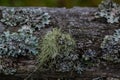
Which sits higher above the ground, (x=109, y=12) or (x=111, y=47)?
(x=109, y=12)

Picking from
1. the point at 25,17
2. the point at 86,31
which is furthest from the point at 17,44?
the point at 86,31

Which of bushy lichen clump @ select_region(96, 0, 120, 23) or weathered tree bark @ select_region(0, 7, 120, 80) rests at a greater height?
bushy lichen clump @ select_region(96, 0, 120, 23)

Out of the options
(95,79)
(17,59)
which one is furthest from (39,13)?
(95,79)

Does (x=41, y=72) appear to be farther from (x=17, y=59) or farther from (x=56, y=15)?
(x=56, y=15)

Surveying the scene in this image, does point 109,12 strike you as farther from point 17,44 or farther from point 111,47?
point 17,44

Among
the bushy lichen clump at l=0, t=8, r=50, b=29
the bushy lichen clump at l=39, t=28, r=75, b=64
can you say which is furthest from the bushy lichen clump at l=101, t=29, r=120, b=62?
the bushy lichen clump at l=0, t=8, r=50, b=29

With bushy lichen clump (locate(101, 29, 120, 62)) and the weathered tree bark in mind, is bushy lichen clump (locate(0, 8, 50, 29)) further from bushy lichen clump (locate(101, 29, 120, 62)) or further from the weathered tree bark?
bushy lichen clump (locate(101, 29, 120, 62))
